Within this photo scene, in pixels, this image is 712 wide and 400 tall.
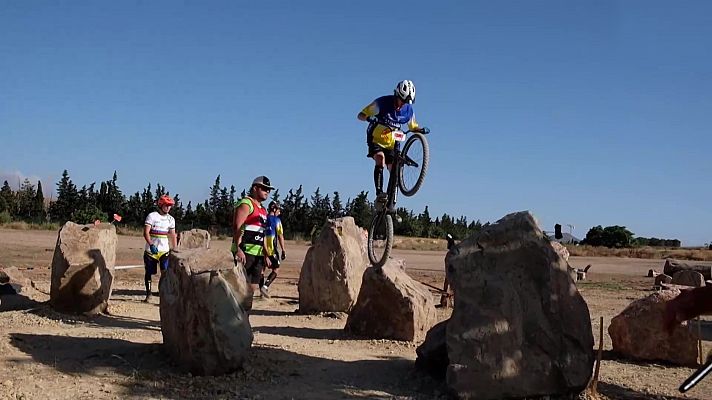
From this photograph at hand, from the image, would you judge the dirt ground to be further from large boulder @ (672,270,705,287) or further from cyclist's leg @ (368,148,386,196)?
large boulder @ (672,270,705,287)

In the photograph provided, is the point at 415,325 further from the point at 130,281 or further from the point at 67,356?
the point at 130,281

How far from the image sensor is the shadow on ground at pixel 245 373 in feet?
19.9

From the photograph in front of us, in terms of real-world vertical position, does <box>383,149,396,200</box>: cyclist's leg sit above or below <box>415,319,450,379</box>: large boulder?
above

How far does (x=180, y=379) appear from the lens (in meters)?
6.24

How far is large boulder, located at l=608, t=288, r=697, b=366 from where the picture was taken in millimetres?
7922

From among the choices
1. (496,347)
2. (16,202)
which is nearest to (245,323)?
(496,347)

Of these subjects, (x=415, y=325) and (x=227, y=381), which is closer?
(x=227, y=381)

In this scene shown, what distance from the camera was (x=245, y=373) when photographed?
6.50 metres

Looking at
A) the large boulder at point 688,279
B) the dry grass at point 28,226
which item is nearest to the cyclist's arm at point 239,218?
the large boulder at point 688,279

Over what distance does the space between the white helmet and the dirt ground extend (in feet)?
10.7

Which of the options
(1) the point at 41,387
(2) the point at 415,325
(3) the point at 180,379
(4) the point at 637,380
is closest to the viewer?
(1) the point at 41,387

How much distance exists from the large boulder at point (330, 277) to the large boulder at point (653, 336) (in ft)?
15.4

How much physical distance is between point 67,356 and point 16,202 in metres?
44.7

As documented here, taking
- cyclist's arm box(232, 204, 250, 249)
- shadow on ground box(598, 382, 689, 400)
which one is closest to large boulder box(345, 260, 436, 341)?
cyclist's arm box(232, 204, 250, 249)
